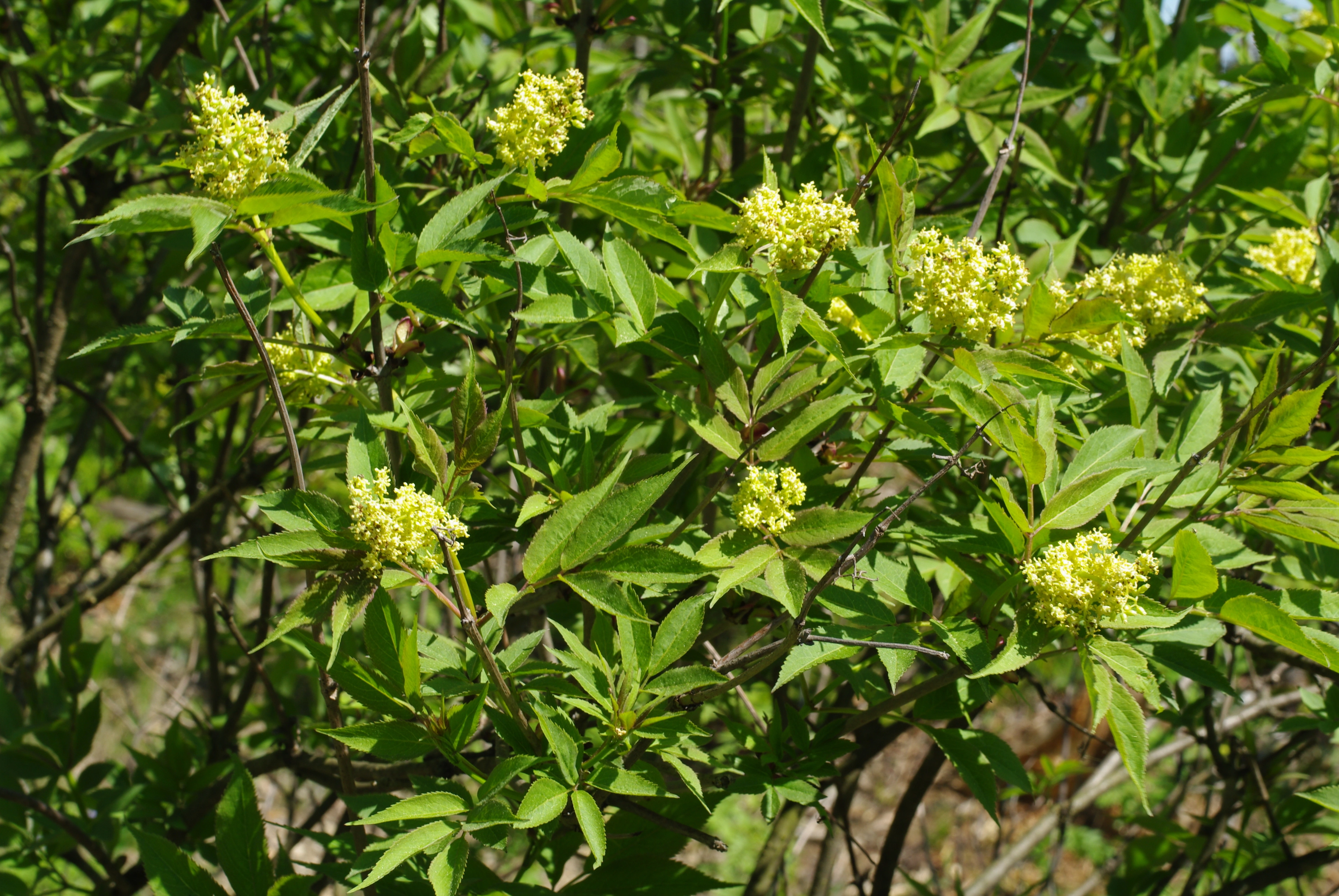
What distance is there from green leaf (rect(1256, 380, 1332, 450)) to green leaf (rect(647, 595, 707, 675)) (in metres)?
0.84

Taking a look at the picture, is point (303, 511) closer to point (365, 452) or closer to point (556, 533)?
point (365, 452)

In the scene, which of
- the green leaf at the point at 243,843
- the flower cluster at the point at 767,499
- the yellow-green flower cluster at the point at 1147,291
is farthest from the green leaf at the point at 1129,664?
the green leaf at the point at 243,843

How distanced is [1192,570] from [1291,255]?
3.34ft

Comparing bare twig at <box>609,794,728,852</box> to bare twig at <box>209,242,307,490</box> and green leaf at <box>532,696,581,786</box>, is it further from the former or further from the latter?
bare twig at <box>209,242,307,490</box>

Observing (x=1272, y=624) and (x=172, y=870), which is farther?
(x=172, y=870)

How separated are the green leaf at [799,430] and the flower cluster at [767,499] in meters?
0.07

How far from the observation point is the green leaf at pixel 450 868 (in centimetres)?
119

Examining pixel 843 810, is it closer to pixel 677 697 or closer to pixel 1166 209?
pixel 677 697

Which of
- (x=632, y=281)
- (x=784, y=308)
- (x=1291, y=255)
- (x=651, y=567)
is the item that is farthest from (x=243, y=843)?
(x=1291, y=255)

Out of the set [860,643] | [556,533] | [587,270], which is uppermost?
[587,270]

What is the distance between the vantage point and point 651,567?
1.25 metres

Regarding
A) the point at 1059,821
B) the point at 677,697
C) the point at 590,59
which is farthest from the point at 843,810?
the point at 590,59

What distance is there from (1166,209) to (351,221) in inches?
73.3

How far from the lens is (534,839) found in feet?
5.60
